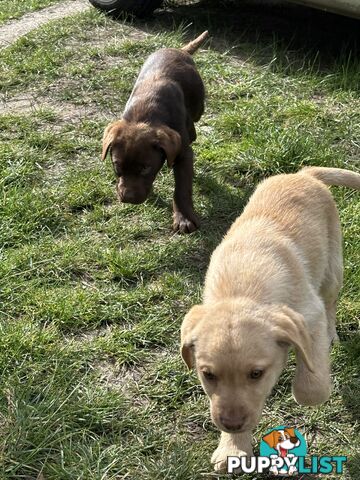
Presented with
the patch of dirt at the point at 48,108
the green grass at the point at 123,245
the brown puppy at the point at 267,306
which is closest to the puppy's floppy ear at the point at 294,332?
the brown puppy at the point at 267,306

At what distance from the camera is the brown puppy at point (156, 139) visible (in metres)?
5.04

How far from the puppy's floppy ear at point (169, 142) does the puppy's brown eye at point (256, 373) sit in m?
2.41

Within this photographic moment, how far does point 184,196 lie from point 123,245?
57 centimetres

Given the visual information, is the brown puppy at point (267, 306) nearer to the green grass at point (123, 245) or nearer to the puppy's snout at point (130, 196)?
A: the green grass at point (123, 245)

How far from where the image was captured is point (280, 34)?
791 cm

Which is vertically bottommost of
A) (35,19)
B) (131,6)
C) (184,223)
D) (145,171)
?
(35,19)

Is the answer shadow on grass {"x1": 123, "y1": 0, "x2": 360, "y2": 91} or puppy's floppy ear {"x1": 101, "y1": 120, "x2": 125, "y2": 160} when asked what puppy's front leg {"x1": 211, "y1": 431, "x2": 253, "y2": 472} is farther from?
shadow on grass {"x1": 123, "y1": 0, "x2": 360, "y2": 91}

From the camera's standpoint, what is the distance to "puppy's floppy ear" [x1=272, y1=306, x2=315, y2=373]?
9.49ft

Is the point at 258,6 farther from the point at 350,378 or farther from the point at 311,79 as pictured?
the point at 350,378

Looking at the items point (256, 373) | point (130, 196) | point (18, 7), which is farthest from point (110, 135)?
point (18, 7)

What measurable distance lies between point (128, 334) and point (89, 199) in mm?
1574

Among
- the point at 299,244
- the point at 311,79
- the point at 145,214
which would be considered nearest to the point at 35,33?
the point at 311,79

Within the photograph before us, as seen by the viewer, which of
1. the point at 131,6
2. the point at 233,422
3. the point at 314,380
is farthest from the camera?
the point at 131,6

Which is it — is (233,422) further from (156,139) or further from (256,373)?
(156,139)
